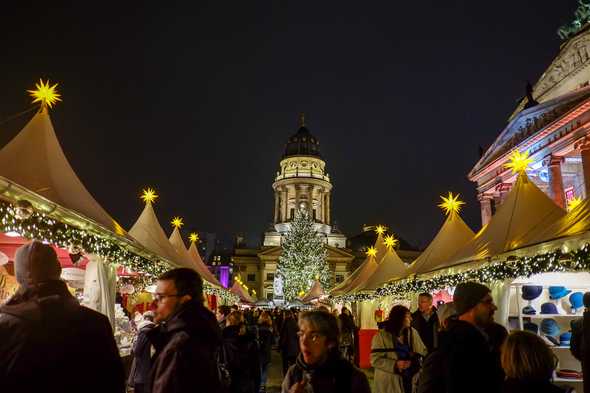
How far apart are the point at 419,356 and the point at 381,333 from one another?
0.74 meters

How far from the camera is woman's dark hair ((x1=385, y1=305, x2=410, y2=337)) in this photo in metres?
6.00

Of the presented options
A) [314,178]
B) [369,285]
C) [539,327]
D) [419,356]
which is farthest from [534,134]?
[314,178]

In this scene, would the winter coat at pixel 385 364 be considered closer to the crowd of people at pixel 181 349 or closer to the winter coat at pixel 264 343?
the crowd of people at pixel 181 349

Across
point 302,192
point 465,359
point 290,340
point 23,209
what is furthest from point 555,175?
point 302,192

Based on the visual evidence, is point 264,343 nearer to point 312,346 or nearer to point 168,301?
point 168,301

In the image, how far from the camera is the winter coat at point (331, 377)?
2539mm

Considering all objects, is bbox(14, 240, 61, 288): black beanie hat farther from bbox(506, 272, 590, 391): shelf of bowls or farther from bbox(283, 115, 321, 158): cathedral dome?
bbox(283, 115, 321, 158): cathedral dome

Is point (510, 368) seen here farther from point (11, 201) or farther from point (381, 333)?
point (11, 201)

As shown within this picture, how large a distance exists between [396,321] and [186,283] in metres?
3.85

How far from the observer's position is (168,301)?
2889 mm

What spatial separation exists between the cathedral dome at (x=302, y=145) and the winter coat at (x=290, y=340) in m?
85.8

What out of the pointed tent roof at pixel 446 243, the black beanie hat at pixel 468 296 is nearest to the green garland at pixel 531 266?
the pointed tent roof at pixel 446 243

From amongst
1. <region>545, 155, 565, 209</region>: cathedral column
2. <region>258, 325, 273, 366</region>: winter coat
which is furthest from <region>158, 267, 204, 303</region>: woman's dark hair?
<region>545, 155, 565, 209</region>: cathedral column

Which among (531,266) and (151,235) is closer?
(531,266)
